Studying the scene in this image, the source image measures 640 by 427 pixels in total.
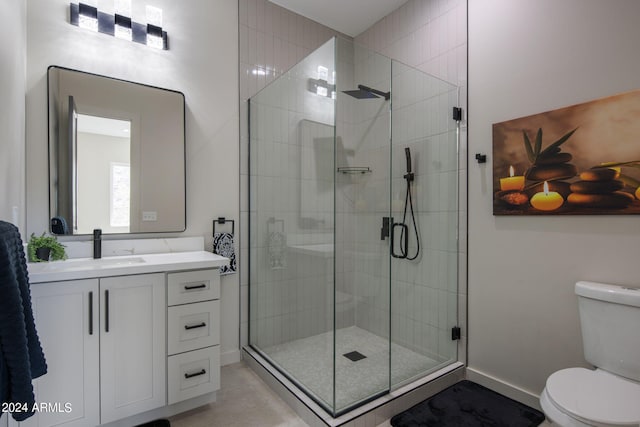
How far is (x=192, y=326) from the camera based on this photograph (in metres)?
1.83

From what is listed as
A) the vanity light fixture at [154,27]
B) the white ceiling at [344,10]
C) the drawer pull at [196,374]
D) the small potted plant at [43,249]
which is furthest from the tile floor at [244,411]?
the white ceiling at [344,10]

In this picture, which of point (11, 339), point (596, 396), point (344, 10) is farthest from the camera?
point (344, 10)

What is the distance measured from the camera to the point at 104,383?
160 centimetres

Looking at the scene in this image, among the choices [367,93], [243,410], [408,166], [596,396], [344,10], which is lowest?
[243,410]

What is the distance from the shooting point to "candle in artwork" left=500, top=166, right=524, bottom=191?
1968mm

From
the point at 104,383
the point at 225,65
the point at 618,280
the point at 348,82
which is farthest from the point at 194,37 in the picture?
the point at 618,280

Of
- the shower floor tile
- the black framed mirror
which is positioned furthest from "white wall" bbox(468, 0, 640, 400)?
the black framed mirror

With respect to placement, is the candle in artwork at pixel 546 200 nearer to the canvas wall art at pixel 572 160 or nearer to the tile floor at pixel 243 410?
the canvas wall art at pixel 572 160

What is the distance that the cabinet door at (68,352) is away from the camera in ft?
4.79

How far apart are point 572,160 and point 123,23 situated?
9.16 ft

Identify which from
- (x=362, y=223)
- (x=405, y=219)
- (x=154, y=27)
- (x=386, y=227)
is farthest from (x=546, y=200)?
(x=154, y=27)

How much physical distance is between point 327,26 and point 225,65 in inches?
45.0

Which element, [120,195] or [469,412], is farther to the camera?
[120,195]

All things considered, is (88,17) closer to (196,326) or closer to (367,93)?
(367,93)
